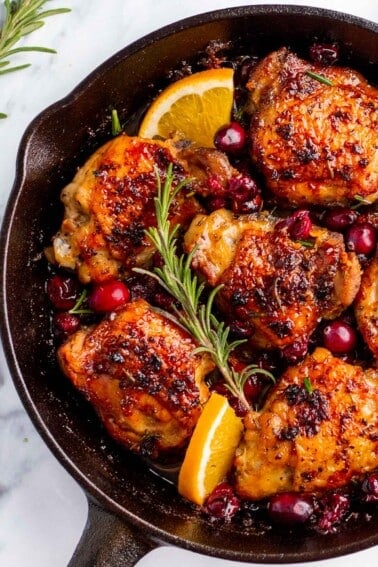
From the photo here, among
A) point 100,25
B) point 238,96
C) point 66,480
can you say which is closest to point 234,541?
point 66,480

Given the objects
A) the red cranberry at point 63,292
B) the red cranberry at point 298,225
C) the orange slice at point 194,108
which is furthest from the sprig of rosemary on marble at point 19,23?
the red cranberry at point 298,225

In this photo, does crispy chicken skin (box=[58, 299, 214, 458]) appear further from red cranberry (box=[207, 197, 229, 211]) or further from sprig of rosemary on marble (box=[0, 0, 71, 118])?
sprig of rosemary on marble (box=[0, 0, 71, 118])

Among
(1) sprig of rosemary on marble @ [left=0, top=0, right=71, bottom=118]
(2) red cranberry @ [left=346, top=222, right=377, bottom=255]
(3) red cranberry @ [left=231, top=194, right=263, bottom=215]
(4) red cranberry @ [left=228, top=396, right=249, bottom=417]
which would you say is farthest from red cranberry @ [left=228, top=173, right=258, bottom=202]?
(1) sprig of rosemary on marble @ [left=0, top=0, right=71, bottom=118]

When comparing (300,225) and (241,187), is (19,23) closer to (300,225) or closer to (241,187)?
(241,187)

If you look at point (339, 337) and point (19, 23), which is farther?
point (19, 23)

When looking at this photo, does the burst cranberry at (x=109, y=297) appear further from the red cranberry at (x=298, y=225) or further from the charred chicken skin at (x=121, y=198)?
the red cranberry at (x=298, y=225)

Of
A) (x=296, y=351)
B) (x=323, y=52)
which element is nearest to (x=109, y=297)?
(x=296, y=351)

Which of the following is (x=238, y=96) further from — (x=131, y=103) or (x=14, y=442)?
(x=14, y=442)
